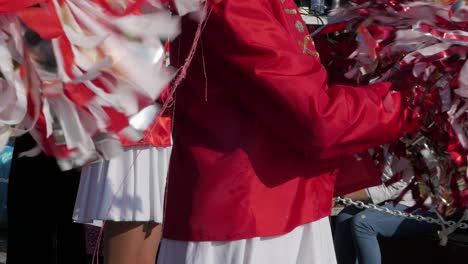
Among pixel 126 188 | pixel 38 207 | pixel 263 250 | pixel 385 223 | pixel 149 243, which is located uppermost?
pixel 263 250

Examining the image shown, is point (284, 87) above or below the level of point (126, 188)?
above

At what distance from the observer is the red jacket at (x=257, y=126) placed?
2.03 metres

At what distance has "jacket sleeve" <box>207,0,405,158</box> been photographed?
2.02 meters

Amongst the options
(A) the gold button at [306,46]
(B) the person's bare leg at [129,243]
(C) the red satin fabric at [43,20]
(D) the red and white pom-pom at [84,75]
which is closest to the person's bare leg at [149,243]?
(B) the person's bare leg at [129,243]

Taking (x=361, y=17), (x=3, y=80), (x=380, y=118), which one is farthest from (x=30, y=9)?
(x=361, y=17)

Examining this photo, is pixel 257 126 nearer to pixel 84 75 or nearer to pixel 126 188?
pixel 84 75

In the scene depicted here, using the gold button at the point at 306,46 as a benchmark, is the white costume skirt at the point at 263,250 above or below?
below

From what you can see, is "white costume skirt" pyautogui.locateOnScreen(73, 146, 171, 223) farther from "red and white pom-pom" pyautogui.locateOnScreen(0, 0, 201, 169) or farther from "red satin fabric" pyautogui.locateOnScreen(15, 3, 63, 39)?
"red satin fabric" pyautogui.locateOnScreen(15, 3, 63, 39)

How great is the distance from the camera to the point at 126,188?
124 inches

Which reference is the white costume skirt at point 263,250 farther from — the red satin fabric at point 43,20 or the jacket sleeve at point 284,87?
the red satin fabric at point 43,20

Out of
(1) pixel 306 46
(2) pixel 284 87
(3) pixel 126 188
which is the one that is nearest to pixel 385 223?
(3) pixel 126 188

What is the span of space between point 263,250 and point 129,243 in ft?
3.33

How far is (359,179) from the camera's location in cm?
243

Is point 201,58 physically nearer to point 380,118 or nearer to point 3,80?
point 380,118
